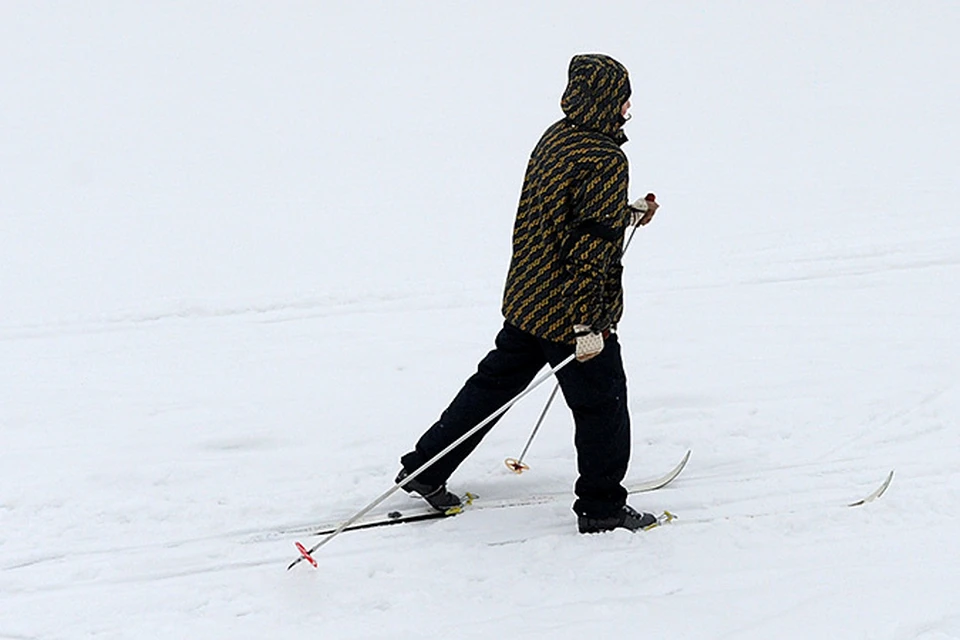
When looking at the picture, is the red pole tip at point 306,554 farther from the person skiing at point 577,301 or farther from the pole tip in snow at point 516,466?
the pole tip in snow at point 516,466

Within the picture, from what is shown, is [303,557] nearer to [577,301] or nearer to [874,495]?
[577,301]

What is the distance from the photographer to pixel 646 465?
4336 millimetres

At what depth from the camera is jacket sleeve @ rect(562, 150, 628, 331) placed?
11.0ft

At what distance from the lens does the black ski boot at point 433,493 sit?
12.8ft

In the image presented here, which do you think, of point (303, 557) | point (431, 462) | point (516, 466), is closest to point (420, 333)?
point (516, 466)

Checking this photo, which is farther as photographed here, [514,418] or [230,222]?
[230,222]

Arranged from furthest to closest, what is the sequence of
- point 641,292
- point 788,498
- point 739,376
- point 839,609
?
point 641,292, point 739,376, point 788,498, point 839,609

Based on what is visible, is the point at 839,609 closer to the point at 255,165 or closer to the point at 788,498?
the point at 788,498

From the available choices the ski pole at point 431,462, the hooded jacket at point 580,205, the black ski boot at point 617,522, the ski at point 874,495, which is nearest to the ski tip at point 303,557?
the ski pole at point 431,462

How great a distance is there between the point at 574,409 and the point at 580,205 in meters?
0.75

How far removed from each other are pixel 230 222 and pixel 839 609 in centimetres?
537

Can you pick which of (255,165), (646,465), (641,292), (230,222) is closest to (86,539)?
(646,465)

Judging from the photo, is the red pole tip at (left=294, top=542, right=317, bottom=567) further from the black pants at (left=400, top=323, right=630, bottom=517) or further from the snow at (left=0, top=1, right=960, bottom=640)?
the black pants at (left=400, top=323, right=630, bottom=517)

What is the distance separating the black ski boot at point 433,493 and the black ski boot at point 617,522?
1.62 feet
